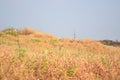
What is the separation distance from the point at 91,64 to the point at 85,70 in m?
0.84

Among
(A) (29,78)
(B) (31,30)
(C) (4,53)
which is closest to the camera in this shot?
(A) (29,78)

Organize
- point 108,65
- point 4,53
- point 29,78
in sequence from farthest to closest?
1. point 108,65
2. point 4,53
3. point 29,78

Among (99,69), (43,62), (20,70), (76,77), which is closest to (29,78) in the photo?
(20,70)

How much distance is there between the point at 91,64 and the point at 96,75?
59 centimetres

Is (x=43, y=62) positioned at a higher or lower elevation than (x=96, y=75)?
higher

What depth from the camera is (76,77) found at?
8219 mm

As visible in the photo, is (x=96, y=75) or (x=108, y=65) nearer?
(x=96, y=75)

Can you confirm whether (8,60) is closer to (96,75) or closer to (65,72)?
(65,72)

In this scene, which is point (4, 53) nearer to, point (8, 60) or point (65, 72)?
point (8, 60)

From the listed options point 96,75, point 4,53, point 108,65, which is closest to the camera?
point 4,53

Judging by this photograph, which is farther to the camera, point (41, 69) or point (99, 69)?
point (99, 69)

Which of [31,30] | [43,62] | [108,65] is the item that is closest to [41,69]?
[43,62]

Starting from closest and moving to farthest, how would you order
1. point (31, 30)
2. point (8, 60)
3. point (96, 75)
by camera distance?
1. point (8, 60)
2. point (96, 75)
3. point (31, 30)

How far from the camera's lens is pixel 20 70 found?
24.5ft
